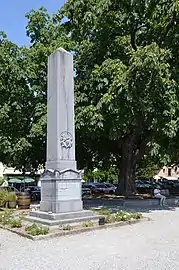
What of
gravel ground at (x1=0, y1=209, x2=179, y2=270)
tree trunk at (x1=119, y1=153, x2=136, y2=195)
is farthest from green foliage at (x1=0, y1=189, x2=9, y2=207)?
tree trunk at (x1=119, y1=153, x2=136, y2=195)

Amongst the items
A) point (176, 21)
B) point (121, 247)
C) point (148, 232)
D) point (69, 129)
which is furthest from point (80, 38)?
point (121, 247)

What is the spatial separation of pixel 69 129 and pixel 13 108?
26.4 feet

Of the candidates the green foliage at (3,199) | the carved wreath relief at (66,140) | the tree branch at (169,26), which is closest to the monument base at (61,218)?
the carved wreath relief at (66,140)

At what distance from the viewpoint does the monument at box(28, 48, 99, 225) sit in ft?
42.4

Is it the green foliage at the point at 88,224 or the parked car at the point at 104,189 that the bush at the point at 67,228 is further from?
the parked car at the point at 104,189

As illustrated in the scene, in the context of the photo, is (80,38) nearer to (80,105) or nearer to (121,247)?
(80,105)

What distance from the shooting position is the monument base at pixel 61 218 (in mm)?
12105

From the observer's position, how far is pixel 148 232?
11320mm

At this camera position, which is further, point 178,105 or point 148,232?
point 178,105

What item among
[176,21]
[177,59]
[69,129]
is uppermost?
[176,21]

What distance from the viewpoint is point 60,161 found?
13.5m

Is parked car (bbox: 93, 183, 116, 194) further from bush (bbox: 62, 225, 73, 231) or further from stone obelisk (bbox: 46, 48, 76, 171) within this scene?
bush (bbox: 62, 225, 73, 231)

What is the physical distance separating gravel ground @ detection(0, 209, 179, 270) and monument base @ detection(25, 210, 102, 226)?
1.37 meters

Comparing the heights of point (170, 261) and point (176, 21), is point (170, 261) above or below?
below
